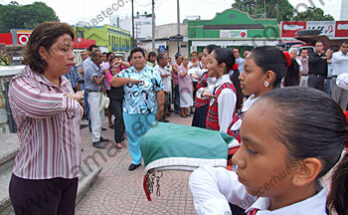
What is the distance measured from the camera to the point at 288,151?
76 centimetres

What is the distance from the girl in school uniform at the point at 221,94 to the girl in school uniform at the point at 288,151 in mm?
1507

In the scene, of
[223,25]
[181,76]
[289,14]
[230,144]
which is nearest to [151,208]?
[230,144]

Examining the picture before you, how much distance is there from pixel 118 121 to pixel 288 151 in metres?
4.56

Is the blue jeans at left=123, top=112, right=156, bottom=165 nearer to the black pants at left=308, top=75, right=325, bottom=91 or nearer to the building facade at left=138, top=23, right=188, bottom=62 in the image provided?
the black pants at left=308, top=75, right=325, bottom=91

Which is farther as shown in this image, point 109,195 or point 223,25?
point 223,25

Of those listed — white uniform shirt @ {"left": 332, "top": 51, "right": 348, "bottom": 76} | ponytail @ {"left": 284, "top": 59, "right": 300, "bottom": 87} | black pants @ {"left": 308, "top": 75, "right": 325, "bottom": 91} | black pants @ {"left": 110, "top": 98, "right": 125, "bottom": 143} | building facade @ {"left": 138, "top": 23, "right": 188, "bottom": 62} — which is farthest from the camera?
building facade @ {"left": 138, "top": 23, "right": 188, "bottom": 62}

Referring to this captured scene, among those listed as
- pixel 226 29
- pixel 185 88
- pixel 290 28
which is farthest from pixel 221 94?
pixel 226 29

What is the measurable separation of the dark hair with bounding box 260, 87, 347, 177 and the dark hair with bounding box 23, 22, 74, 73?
141 centimetres

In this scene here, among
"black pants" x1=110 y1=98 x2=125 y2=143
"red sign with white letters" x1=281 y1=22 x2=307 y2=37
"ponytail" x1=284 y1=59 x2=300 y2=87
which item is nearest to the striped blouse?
"ponytail" x1=284 y1=59 x2=300 y2=87

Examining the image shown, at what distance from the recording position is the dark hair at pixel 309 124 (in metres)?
0.75

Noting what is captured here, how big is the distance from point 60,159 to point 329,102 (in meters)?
1.52

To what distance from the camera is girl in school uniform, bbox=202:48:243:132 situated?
2.35 m

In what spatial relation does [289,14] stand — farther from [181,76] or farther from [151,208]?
[151,208]

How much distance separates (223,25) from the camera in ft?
89.4
